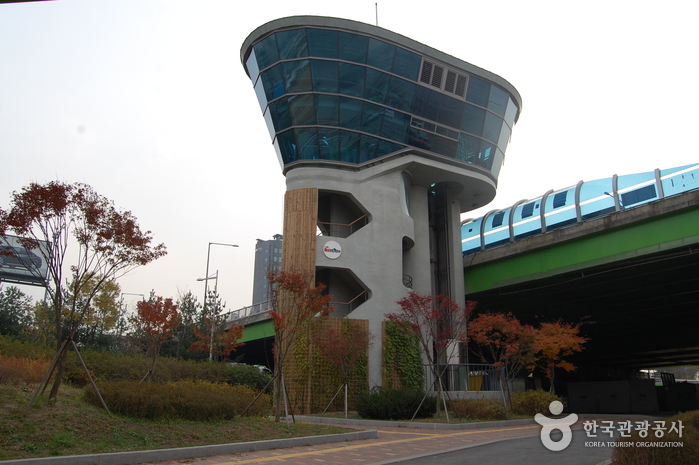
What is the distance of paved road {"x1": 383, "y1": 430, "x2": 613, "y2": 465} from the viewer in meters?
11.4

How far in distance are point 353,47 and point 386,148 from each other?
6298mm

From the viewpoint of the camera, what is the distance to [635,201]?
3238 centimetres

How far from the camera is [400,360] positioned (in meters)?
30.6

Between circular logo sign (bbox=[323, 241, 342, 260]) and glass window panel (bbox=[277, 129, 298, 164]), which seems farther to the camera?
glass window panel (bbox=[277, 129, 298, 164])

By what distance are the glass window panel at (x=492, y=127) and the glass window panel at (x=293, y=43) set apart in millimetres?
13283

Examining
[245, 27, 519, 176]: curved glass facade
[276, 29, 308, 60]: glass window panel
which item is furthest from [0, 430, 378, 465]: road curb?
[276, 29, 308, 60]: glass window panel

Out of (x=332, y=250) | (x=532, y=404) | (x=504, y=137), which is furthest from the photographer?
(x=504, y=137)

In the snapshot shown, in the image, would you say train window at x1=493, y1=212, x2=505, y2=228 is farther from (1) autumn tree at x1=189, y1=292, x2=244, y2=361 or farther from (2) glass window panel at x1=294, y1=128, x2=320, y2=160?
(1) autumn tree at x1=189, y1=292, x2=244, y2=361

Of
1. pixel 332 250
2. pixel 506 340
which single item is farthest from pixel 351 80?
pixel 506 340

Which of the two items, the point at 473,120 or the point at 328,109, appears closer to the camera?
the point at 328,109

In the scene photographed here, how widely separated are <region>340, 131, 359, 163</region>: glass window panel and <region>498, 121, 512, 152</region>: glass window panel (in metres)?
11.6

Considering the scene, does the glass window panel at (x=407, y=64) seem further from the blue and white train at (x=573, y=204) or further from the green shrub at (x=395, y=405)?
the green shrub at (x=395, y=405)

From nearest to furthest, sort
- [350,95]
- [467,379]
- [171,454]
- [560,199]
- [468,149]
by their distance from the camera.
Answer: [171,454], [467,379], [350,95], [560,199], [468,149]

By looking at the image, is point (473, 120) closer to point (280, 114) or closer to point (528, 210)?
point (528, 210)
